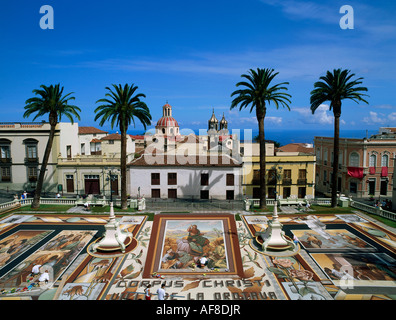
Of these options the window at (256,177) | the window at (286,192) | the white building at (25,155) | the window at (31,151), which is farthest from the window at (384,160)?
the window at (31,151)

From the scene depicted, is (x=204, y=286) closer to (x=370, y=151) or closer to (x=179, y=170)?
(x=179, y=170)

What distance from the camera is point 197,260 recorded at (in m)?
23.4

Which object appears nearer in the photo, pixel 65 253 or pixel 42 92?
pixel 65 253

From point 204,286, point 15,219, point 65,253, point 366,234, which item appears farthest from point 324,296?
point 15,219

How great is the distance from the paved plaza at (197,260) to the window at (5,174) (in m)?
18.9

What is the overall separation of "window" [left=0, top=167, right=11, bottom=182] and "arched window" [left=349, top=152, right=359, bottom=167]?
57.4 metres

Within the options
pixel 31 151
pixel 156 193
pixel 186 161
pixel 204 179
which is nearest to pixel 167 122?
pixel 186 161

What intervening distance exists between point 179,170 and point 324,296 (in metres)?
28.4

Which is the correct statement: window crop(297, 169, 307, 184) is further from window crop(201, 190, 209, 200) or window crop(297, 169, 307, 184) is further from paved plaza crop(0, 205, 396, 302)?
window crop(201, 190, 209, 200)

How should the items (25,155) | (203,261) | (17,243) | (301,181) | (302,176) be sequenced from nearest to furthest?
(203,261) < (17,243) < (301,181) < (302,176) < (25,155)

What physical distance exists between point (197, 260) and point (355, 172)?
36888 millimetres

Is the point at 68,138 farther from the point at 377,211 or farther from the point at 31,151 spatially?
the point at 377,211

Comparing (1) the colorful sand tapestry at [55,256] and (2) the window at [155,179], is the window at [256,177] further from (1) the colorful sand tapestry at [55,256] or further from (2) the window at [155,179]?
(1) the colorful sand tapestry at [55,256]
